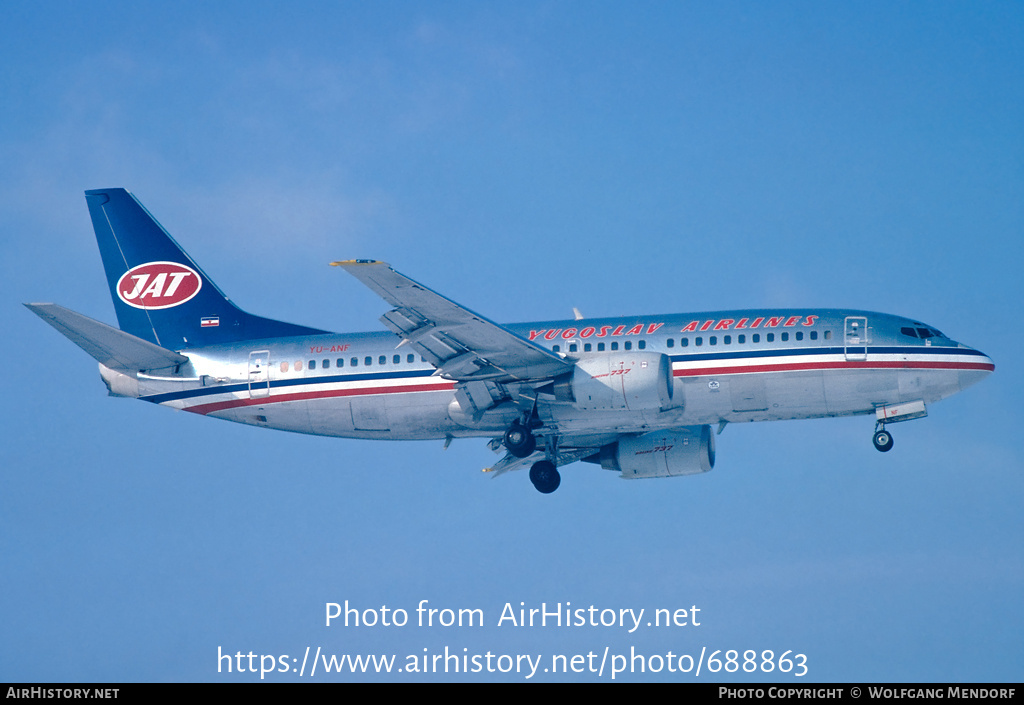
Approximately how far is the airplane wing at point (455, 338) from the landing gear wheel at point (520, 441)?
1.76m

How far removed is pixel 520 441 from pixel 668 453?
662cm

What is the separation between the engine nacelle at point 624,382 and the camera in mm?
35906

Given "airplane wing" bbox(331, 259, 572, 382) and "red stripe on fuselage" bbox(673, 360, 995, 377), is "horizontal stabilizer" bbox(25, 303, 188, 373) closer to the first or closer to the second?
"airplane wing" bbox(331, 259, 572, 382)

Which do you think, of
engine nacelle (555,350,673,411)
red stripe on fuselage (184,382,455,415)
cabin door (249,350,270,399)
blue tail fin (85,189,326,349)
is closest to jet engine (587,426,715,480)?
engine nacelle (555,350,673,411)

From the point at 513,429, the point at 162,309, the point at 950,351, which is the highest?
the point at 162,309

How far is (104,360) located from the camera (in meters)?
40.5

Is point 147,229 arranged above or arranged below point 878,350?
above

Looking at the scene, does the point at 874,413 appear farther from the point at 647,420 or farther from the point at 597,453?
the point at 597,453

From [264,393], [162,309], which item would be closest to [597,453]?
[264,393]

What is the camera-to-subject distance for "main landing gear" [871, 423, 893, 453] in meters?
37.5

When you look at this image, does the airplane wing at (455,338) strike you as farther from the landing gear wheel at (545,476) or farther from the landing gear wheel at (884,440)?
the landing gear wheel at (884,440)

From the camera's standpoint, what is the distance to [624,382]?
1419 inches

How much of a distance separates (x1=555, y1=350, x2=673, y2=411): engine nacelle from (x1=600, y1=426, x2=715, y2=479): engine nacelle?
559 cm

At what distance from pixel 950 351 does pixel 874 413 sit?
3.03 meters
